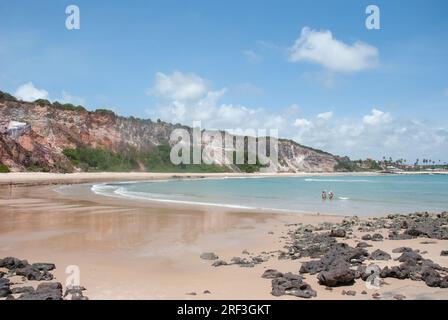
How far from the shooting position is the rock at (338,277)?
314 inches

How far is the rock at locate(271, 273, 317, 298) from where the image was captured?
7.44 m

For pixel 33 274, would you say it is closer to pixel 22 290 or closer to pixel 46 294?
pixel 22 290

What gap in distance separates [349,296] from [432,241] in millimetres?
7181

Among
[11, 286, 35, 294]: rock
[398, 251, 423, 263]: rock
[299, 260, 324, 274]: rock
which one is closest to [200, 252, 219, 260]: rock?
[299, 260, 324, 274]: rock

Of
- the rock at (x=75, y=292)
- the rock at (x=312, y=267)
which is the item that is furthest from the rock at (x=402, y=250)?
the rock at (x=75, y=292)

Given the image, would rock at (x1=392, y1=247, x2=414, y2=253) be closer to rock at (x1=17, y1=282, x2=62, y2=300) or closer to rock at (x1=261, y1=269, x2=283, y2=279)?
rock at (x1=261, y1=269, x2=283, y2=279)

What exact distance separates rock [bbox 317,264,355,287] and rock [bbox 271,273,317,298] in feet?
1.60

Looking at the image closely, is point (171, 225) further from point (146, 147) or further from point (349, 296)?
point (146, 147)

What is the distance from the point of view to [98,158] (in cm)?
8706

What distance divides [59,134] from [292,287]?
85.6 metres

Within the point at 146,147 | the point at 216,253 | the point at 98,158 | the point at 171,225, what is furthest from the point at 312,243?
the point at 146,147

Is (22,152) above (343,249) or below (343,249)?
above

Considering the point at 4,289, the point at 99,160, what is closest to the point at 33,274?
the point at 4,289

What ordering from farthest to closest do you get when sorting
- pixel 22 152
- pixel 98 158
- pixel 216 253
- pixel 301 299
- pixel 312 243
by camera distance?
pixel 98 158 → pixel 22 152 → pixel 312 243 → pixel 216 253 → pixel 301 299
